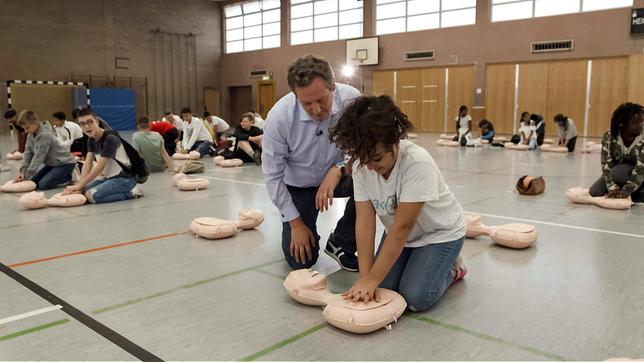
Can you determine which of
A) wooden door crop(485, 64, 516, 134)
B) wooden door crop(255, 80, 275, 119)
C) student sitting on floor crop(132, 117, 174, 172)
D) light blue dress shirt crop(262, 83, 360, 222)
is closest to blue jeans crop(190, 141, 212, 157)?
student sitting on floor crop(132, 117, 174, 172)

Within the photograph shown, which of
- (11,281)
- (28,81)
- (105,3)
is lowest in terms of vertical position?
(11,281)

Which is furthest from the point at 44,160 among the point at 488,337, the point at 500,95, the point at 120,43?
the point at 120,43

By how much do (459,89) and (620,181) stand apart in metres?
15.1

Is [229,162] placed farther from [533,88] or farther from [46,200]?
[533,88]

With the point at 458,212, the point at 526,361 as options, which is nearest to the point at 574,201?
the point at 458,212

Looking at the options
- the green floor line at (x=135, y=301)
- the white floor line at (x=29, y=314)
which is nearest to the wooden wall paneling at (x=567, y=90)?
the green floor line at (x=135, y=301)

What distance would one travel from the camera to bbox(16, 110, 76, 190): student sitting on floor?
23.0 feet

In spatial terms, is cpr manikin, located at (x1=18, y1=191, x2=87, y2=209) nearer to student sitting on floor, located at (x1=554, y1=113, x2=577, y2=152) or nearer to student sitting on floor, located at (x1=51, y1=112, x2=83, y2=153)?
student sitting on floor, located at (x1=51, y1=112, x2=83, y2=153)

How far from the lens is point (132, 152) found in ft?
19.9

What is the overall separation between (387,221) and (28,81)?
23.0 m

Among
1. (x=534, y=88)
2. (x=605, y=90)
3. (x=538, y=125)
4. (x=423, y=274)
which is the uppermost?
(x=534, y=88)

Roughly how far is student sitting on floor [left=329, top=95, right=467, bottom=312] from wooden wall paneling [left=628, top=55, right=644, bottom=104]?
54.2 ft

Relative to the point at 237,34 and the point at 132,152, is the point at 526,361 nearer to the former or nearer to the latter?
the point at 132,152

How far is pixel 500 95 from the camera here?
19.1 metres
